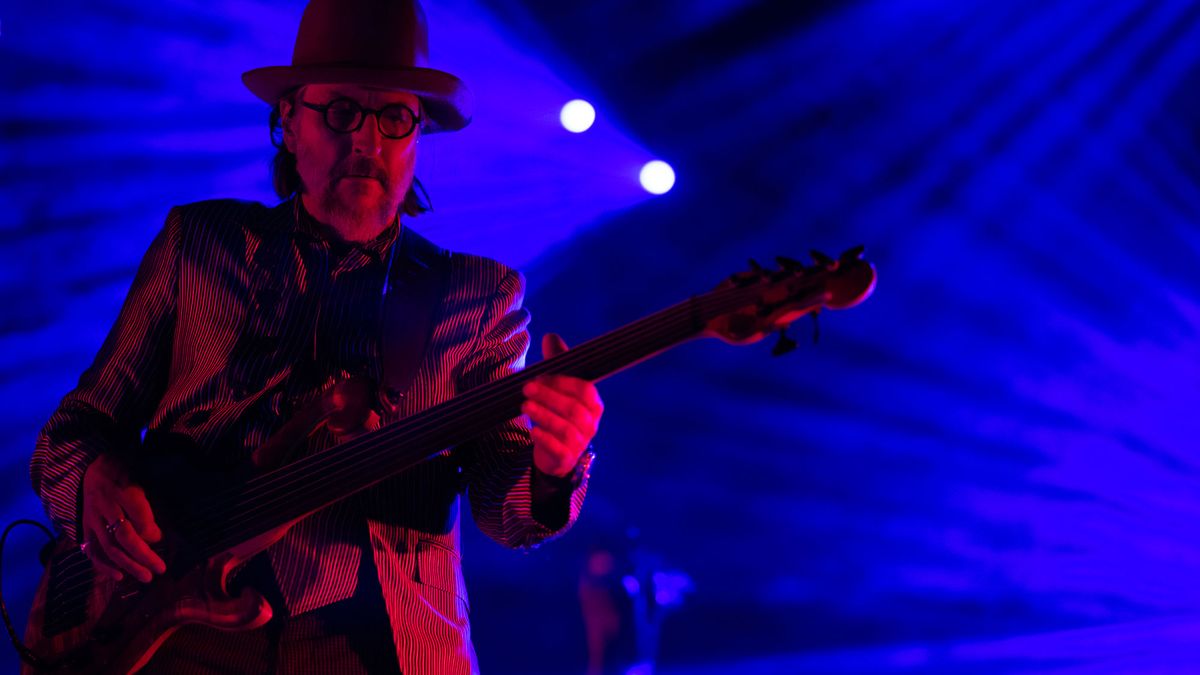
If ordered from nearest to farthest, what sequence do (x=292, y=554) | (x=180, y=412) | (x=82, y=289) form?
(x=292, y=554) → (x=180, y=412) → (x=82, y=289)

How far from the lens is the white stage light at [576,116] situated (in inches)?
251

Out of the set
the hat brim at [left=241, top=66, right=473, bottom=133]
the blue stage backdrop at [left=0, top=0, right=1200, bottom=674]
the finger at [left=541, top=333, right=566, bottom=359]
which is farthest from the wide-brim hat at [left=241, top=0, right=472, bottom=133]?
the blue stage backdrop at [left=0, top=0, right=1200, bottom=674]

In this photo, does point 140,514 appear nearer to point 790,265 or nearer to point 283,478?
point 283,478

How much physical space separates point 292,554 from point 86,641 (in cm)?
43

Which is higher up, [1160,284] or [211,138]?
[1160,284]

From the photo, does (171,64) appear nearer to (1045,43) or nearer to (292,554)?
(292,554)

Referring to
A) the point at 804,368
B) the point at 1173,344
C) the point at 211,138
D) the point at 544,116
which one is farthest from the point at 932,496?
the point at 211,138

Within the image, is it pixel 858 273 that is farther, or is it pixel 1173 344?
pixel 1173 344

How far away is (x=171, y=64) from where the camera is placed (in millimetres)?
5410

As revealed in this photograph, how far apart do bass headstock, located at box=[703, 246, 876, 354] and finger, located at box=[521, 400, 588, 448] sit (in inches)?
13.2

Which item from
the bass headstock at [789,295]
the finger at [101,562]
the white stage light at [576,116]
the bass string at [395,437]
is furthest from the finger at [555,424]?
the white stage light at [576,116]

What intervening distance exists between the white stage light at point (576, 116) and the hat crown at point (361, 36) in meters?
3.55

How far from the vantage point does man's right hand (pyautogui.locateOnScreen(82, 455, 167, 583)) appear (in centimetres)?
203

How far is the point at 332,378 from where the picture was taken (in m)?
2.42
